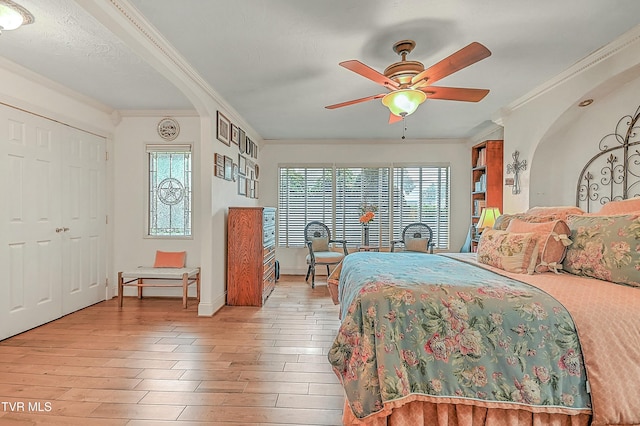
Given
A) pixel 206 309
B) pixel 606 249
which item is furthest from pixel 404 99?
pixel 206 309

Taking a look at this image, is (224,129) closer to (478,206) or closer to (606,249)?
(606,249)

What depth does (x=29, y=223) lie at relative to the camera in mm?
3094

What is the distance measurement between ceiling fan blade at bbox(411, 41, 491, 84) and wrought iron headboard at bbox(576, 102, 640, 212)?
1634 millimetres

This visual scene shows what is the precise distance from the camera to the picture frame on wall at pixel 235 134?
14.0 feet

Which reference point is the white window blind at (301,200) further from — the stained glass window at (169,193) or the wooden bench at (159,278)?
the wooden bench at (159,278)

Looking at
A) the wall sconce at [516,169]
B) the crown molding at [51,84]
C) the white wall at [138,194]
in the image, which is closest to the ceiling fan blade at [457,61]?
the wall sconce at [516,169]

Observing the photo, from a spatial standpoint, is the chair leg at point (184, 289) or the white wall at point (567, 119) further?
the chair leg at point (184, 289)

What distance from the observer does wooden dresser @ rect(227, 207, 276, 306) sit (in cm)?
394

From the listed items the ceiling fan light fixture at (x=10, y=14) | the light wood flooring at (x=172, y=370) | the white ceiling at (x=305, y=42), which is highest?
the white ceiling at (x=305, y=42)

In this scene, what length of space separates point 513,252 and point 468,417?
1053 mm

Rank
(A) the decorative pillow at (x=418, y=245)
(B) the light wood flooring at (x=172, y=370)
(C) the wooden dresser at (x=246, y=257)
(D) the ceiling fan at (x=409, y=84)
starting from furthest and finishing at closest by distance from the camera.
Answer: (A) the decorative pillow at (x=418, y=245), (C) the wooden dresser at (x=246, y=257), (D) the ceiling fan at (x=409, y=84), (B) the light wood flooring at (x=172, y=370)

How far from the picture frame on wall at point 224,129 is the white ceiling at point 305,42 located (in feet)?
0.83

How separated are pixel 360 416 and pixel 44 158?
376 cm

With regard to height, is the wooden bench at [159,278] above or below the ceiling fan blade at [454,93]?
below
